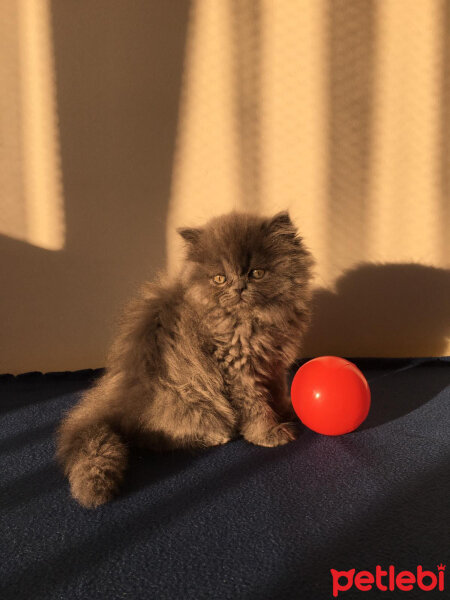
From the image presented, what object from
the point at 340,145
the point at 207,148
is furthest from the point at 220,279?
the point at 340,145

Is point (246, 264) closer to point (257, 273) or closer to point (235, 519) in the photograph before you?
point (257, 273)

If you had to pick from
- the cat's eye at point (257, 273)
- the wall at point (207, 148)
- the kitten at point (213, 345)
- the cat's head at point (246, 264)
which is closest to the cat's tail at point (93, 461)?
the kitten at point (213, 345)

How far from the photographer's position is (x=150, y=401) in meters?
1.30

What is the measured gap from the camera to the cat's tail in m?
1.08

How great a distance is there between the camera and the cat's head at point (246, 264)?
4.52ft

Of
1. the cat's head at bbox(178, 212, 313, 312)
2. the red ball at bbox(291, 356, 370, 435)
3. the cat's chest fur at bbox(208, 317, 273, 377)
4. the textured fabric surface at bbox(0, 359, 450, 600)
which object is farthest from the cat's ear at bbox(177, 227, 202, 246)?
the textured fabric surface at bbox(0, 359, 450, 600)

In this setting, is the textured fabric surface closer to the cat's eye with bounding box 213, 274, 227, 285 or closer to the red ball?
the red ball

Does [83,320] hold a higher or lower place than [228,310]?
lower

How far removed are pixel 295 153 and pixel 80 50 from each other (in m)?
1.18

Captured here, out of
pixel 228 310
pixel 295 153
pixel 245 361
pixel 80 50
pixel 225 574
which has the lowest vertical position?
pixel 225 574

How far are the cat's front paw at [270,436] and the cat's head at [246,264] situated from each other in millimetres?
422

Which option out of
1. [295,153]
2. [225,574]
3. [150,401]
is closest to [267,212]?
[295,153]

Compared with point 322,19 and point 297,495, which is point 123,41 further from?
point 297,495

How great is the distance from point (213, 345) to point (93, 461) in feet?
1.73
